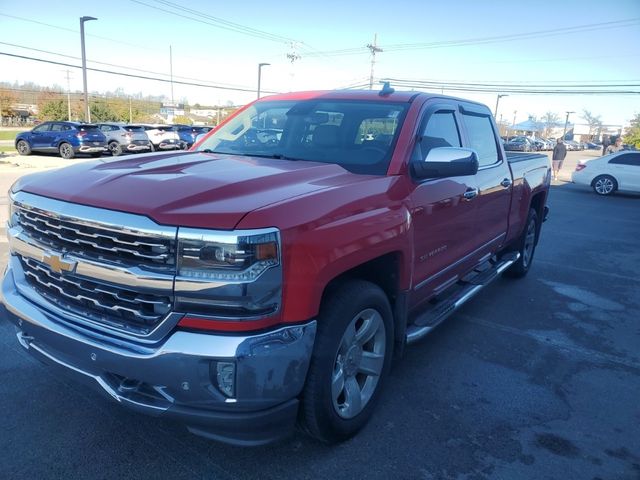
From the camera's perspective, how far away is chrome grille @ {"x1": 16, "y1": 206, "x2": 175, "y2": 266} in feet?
7.08

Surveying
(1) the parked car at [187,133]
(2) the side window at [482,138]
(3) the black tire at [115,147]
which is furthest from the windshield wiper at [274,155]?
(1) the parked car at [187,133]

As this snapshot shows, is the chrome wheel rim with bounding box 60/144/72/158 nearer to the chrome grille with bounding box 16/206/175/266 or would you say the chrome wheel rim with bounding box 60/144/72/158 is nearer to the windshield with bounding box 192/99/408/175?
the windshield with bounding box 192/99/408/175

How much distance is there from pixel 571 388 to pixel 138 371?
3078 millimetres

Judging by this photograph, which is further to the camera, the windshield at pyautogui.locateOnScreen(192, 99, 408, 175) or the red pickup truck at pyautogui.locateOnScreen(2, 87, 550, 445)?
the windshield at pyautogui.locateOnScreen(192, 99, 408, 175)

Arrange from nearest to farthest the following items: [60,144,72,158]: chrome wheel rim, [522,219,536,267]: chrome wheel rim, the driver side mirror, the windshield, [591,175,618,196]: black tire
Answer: the driver side mirror → the windshield → [522,219,536,267]: chrome wheel rim → [591,175,618,196]: black tire → [60,144,72,158]: chrome wheel rim

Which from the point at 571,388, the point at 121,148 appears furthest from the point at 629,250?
the point at 121,148

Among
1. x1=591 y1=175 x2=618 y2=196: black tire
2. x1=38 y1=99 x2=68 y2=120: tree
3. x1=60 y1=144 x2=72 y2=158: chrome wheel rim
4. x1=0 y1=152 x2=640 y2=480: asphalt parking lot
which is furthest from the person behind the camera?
x1=38 y1=99 x2=68 y2=120: tree

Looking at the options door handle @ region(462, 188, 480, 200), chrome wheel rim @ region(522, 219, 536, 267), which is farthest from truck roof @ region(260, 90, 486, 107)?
chrome wheel rim @ region(522, 219, 536, 267)

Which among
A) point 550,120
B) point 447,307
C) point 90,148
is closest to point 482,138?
point 447,307

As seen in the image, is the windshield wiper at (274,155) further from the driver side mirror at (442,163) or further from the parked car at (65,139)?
the parked car at (65,139)

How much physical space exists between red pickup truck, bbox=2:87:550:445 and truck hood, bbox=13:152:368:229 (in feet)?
0.04

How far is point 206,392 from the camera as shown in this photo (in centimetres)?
213

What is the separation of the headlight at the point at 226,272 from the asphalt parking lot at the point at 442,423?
102 cm

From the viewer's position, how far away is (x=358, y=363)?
2.91 metres
